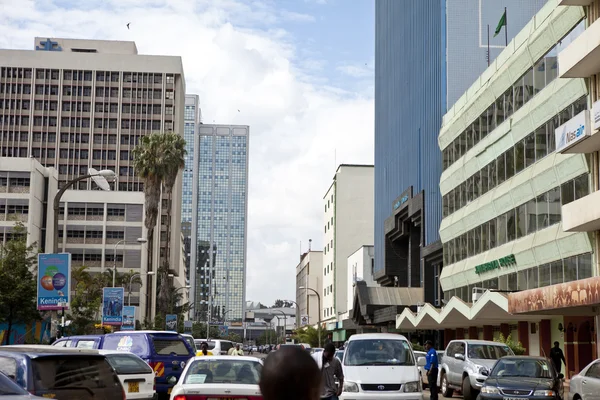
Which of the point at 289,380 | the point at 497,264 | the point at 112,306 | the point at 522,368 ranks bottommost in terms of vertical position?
the point at 522,368

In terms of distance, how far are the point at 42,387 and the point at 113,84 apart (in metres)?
115

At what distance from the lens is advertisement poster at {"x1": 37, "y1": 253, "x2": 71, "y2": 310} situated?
25.5 m

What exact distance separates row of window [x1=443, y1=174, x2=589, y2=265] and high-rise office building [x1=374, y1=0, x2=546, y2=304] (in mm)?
7535

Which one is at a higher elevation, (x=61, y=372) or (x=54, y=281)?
(x=54, y=281)

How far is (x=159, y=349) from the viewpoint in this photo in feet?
74.6

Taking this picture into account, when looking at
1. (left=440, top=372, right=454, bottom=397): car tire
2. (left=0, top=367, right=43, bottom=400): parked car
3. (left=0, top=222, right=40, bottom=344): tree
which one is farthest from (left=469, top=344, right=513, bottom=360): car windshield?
(left=0, top=222, right=40, bottom=344): tree

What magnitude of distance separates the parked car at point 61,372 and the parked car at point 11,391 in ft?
3.47

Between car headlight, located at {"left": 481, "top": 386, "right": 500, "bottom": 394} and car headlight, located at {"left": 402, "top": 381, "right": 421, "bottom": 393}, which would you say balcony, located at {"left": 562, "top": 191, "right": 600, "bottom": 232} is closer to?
car headlight, located at {"left": 481, "top": 386, "right": 500, "bottom": 394}

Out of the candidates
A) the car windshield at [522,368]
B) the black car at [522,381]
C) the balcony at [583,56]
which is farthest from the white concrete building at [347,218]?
the black car at [522,381]

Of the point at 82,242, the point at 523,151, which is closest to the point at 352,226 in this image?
the point at 82,242

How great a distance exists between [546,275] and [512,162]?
276 inches

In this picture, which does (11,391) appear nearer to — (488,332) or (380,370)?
(380,370)

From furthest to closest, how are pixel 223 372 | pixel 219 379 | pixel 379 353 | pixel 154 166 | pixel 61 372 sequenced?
pixel 154 166, pixel 379 353, pixel 223 372, pixel 219 379, pixel 61 372

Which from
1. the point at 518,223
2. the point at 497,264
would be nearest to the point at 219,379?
the point at 518,223
